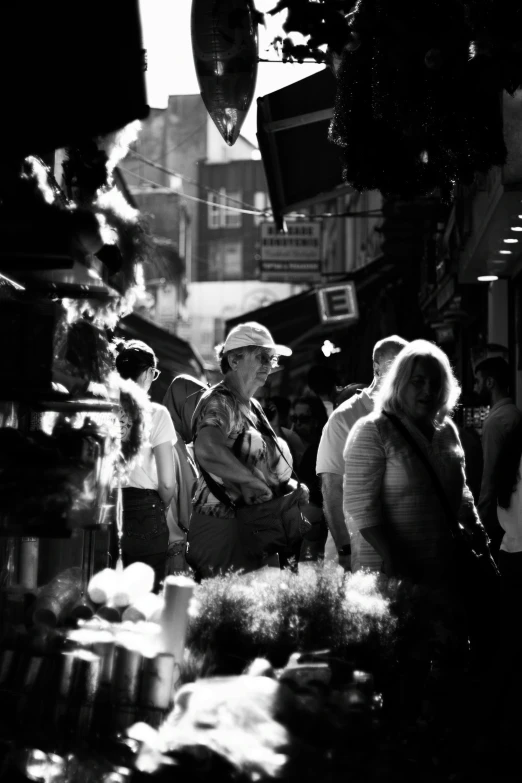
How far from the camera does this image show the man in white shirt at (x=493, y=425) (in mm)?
6734

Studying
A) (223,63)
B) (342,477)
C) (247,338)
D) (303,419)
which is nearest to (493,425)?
(342,477)

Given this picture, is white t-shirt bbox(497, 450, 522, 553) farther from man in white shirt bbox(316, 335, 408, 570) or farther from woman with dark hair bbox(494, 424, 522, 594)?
man in white shirt bbox(316, 335, 408, 570)

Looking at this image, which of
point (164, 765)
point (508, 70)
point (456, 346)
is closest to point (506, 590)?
point (508, 70)

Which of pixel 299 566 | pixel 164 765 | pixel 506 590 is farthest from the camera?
pixel 506 590

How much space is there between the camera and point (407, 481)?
14.3 ft

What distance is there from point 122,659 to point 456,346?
12931 millimetres

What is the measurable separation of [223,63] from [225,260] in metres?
65.9

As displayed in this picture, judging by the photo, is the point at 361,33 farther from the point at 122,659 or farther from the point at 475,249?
the point at 475,249

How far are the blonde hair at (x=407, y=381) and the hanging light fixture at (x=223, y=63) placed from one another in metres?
1.55

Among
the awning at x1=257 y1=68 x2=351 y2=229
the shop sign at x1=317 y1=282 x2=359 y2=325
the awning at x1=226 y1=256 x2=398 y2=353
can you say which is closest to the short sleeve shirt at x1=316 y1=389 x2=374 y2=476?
the awning at x1=257 y1=68 x2=351 y2=229

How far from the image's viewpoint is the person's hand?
510 cm

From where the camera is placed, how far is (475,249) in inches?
379

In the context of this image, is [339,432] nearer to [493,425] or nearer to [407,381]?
[407,381]

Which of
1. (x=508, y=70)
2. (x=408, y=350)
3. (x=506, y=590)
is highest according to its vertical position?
(x=508, y=70)
